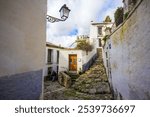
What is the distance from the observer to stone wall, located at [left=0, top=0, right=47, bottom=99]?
233cm

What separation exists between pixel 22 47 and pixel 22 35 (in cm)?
26

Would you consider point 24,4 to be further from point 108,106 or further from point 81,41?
point 81,41

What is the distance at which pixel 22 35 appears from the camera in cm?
281

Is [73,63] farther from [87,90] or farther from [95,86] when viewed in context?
[87,90]

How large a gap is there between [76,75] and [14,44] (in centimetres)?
1012

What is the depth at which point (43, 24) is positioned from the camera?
3.64 m

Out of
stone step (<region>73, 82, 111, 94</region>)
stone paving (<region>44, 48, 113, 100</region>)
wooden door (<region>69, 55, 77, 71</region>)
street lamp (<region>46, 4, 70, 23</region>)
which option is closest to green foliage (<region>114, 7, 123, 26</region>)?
street lamp (<region>46, 4, 70, 23</region>)

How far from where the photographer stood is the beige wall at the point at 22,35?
91.8 inches

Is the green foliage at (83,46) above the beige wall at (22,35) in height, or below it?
above

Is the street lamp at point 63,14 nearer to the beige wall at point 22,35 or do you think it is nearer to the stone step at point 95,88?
the beige wall at point 22,35

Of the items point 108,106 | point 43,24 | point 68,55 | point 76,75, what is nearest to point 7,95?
point 108,106

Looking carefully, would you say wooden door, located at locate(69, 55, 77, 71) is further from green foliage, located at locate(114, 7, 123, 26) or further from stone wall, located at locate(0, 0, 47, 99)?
stone wall, located at locate(0, 0, 47, 99)

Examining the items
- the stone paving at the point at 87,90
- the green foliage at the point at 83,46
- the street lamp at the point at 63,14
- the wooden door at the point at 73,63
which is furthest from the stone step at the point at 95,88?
the street lamp at the point at 63,14

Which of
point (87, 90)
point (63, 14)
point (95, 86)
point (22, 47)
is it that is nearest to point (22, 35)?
point (22, 47)
